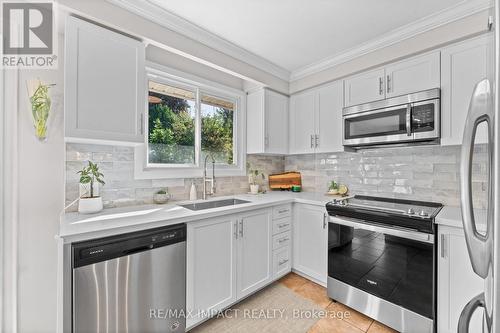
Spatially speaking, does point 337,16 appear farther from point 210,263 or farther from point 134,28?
point 210,263

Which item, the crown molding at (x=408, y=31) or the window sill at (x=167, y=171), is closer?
the crown molding at (x=408, y=31)

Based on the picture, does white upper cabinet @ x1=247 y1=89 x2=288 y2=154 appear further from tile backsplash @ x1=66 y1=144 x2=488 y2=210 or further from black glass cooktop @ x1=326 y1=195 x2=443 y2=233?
black glass cooktop @ x1=326 y1=195 x2=443 y2=233

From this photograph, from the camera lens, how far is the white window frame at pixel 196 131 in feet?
6.95

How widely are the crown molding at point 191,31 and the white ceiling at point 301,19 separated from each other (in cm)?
4

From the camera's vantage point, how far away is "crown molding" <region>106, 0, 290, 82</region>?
5.72 ft

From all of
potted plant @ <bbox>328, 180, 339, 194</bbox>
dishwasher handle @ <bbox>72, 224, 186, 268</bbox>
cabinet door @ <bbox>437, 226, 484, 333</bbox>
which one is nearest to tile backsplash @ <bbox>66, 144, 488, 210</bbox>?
potted plant @ <bbox>328, 180, 339, 194</bbox>

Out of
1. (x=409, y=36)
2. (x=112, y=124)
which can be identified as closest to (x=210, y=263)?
(x=112, y=124)

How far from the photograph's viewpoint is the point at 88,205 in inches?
64.3

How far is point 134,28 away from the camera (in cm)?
176

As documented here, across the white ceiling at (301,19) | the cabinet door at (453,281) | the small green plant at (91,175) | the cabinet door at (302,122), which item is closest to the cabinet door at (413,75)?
the white ceiling at (301,19)

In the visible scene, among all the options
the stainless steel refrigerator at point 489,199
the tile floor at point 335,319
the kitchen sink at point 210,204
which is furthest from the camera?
the kitchen sink at point 210,204

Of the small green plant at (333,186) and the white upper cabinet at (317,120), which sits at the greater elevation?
the white upper cabinet at (317,120)

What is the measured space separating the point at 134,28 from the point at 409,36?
2405 millimetres

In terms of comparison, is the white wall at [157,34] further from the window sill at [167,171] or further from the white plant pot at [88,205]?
the white plant pot at [88,205]
